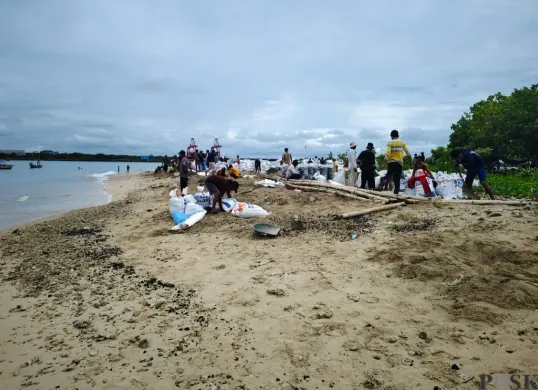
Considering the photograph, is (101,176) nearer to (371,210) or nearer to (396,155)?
(396,155)

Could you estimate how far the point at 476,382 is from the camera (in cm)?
228

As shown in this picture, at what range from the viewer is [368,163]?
10320mm

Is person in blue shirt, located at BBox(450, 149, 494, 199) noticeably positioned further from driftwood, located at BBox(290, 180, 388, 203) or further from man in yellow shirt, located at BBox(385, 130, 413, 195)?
driftwood, located at BBox(290, 180, 388, 203)

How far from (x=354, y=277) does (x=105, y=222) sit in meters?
7.09

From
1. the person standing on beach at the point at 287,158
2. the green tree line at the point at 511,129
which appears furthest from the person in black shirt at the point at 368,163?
the green tree line at the point at 511,129

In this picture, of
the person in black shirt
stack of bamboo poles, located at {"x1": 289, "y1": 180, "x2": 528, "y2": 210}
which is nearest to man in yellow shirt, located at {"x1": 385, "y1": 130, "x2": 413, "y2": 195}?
stack of bamboo poles, located at {"x1": 289, "y1": 180, "x2": 528, "y2": 210}

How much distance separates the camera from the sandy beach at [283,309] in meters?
2.48

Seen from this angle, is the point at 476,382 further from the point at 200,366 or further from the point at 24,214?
the point at 24,214

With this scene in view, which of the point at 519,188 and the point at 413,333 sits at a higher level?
the point at 519,188

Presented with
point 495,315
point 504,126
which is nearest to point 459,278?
point 495,315

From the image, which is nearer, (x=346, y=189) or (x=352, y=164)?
(x=346, y=189)

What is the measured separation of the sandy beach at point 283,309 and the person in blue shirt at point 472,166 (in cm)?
210

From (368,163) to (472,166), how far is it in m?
2.84

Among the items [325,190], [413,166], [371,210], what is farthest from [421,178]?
[325,190]
